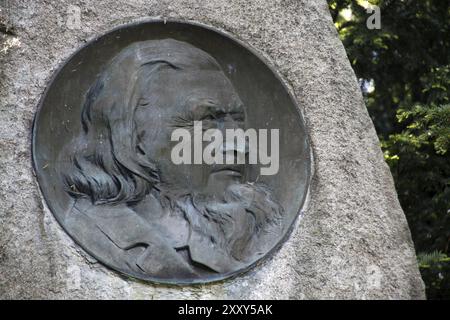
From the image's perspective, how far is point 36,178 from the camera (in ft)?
11.0

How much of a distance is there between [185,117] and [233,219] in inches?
18.4

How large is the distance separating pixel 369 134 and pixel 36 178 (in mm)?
1406

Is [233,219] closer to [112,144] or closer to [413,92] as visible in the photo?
[112,144]

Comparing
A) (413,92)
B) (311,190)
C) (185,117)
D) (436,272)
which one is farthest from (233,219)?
(413,92)

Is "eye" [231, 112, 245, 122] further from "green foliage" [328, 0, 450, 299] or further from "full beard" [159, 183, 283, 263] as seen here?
"green foliage" [328, 0, 450, 299]

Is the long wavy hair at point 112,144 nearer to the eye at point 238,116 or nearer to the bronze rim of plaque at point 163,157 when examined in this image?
the bronze rim of plaque at point 163,157

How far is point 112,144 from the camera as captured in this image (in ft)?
11.3

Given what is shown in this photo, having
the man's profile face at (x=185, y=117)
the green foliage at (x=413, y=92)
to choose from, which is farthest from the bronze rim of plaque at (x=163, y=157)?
the green foliage at (x=413, y=92)

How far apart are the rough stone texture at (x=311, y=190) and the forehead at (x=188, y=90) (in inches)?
9.2

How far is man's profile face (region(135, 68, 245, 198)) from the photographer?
352 centimetres
